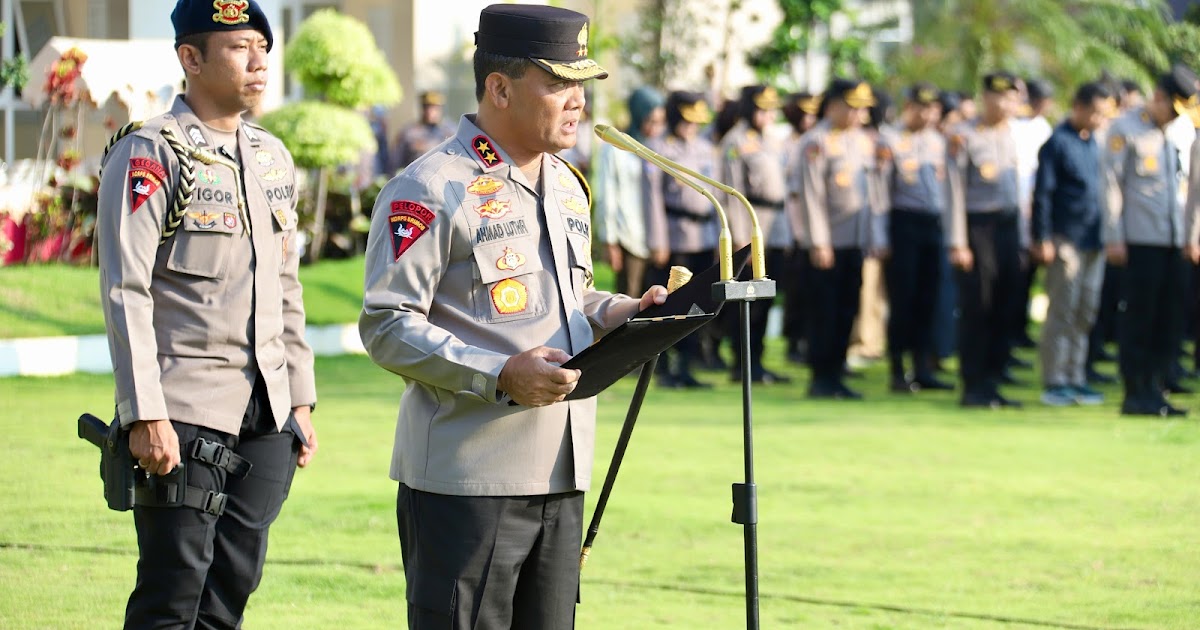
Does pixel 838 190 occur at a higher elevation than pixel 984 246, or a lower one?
higher

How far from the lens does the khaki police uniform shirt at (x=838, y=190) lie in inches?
449

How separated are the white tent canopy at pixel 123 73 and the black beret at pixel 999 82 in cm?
736

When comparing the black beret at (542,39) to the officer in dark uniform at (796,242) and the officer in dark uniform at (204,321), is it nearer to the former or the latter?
the officer in dark uniform at (204,321)

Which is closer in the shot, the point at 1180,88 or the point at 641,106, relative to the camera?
the point at 1180,88

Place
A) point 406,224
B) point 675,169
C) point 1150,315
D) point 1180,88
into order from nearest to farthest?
point 406,224, point 675,169, point 1180,88, point 1150,315

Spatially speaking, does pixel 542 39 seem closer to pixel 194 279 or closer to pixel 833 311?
pixel 194 279

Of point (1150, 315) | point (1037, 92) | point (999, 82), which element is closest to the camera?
point (1150, 315)

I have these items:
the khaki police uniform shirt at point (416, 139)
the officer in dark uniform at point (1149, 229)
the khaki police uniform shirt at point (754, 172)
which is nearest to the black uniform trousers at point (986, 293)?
the officer in dark uniform at point (1149, 229)

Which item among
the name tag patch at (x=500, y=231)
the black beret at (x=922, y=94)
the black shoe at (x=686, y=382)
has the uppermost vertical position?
the name tag patch at (x=500, y=231)

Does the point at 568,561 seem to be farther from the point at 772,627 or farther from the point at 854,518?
the point at 854,518

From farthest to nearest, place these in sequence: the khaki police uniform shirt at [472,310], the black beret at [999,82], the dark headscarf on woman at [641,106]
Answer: the dark headscarf on woman at [641,106]
the black beret at [999,82]
the khaki police uniform shirt at [472,310]

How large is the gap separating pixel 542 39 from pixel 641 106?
915 cm

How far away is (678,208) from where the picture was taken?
11594 mm

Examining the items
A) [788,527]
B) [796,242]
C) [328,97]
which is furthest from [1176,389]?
[328,97]
